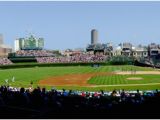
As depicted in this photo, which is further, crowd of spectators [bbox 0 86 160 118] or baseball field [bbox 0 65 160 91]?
baseball field [bbox 0 65 160 91]

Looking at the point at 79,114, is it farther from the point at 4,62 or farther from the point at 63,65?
the point at 4,62

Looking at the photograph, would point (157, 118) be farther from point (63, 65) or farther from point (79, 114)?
point (63, 65)

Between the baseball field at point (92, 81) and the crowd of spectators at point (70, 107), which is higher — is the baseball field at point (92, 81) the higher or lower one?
the lower one

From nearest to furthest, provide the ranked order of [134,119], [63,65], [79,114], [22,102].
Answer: [134,119] → [79,114] → [22,102] → [63,65]

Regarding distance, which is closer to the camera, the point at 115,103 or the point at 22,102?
the point at 115,103

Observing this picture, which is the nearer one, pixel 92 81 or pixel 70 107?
pixel 70 107

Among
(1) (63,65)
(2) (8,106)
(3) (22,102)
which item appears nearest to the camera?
(2) (8,106)

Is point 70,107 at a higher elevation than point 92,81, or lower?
higher

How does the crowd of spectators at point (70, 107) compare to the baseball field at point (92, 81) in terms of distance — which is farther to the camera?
the baseball field at point (92, 81)

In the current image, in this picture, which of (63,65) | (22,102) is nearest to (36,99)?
(22,102)

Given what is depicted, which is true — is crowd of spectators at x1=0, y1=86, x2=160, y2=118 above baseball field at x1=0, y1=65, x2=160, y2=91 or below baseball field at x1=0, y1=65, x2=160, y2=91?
above
